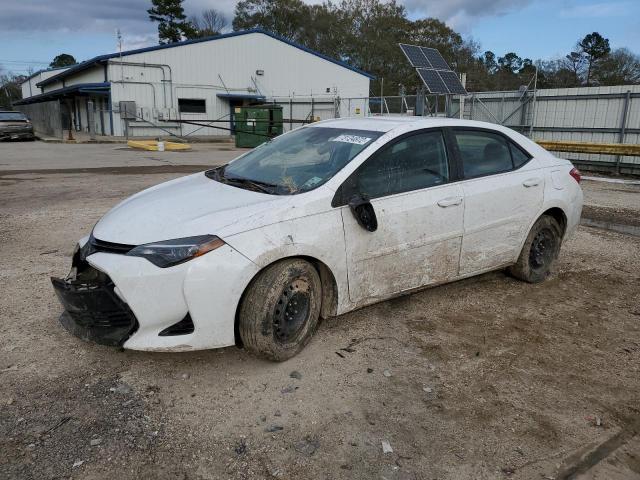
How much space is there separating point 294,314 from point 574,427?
1788 mm

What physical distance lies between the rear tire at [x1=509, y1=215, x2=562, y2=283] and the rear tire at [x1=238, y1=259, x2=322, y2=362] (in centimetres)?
237

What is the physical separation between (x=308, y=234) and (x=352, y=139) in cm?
105

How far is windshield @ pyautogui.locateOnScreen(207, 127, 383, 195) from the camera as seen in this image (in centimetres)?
386

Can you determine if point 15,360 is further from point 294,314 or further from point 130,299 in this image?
point 294,314

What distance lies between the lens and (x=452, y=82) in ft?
63.8

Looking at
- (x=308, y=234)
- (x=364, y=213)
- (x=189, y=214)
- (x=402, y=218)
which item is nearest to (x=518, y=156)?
(x=402, y=218)

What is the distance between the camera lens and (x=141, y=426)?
9.53 feet

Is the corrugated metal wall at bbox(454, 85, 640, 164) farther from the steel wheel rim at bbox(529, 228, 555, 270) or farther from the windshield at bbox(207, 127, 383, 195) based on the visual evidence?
the windshield at bbox(207, 127, 383, 195)

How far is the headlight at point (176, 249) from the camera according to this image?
3.13 meters

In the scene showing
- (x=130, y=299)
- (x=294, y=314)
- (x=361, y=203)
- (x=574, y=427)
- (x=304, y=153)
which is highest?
(x=304, y=153)

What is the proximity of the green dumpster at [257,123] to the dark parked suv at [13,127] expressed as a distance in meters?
10.6

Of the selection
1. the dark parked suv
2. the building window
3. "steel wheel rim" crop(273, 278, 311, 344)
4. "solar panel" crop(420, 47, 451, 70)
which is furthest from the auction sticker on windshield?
the building window

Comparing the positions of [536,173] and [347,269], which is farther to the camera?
[536,173]

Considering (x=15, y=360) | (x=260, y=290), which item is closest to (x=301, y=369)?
(x=260, y=290)
